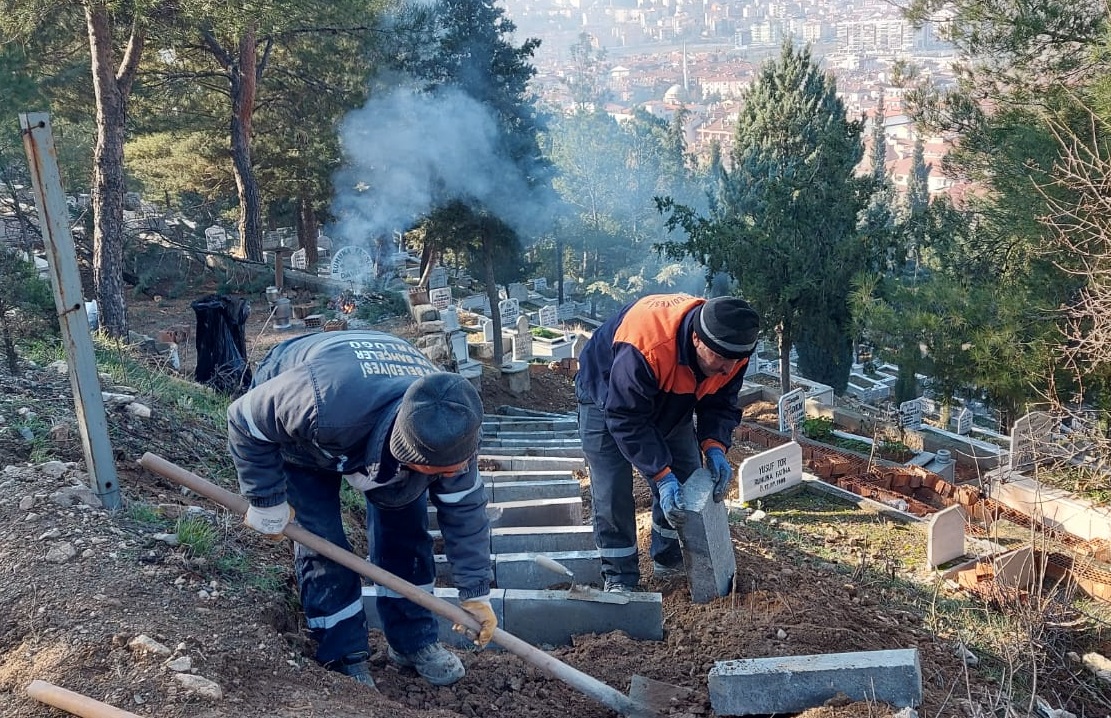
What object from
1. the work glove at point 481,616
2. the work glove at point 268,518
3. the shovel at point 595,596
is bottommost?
the shovel at point 595,596

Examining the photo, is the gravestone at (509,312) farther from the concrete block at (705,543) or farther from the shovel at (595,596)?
the shovel at (595,596)

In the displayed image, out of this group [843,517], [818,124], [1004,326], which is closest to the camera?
[843,517]

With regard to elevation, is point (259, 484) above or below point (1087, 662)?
above

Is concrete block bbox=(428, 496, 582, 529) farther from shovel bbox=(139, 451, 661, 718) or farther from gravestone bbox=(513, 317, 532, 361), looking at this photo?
gravestone bbox=(513, 317, 532, 361)

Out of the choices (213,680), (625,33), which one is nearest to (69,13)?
(213,680)

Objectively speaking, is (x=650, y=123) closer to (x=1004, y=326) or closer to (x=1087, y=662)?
(x=1004, y=326)

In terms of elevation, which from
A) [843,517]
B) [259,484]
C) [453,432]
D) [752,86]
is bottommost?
[843,517]

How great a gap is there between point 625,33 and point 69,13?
19720 cm

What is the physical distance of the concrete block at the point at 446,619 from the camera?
4.03m

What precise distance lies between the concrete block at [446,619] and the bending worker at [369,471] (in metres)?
0.31

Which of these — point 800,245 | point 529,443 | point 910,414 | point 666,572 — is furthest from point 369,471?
point 910,414

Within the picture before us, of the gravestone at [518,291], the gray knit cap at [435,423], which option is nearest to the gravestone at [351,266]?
the gravestone at [518,291]

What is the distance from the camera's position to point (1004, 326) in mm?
10312

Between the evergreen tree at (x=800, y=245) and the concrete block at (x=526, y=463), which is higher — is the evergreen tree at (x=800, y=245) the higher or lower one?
the higher one
